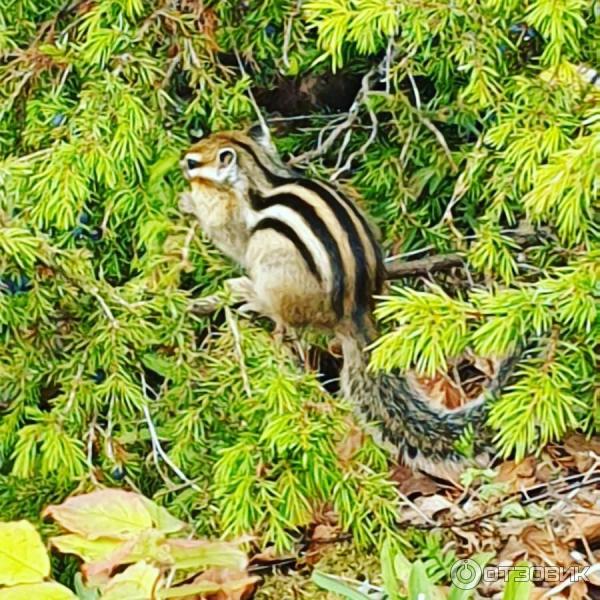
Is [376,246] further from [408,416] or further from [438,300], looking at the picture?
[438,300]

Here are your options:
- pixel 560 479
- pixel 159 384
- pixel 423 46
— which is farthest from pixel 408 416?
pixel 423 46

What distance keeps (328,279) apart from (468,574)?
649mm

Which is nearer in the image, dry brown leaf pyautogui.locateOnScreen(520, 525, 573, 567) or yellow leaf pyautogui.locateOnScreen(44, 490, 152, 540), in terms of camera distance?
yellow leaf pyautogui.locateOnScreen(44, 490, 152, 540)

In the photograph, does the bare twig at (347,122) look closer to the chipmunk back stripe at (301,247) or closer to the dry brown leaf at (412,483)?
the chipmunk back stripe at (301,247)

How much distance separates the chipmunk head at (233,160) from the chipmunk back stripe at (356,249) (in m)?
0.14

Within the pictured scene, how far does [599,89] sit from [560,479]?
0.66 meters

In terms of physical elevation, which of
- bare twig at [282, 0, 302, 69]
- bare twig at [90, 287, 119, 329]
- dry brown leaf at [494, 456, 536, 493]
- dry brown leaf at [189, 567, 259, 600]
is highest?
bare twig at [282, 0, 302, 69]

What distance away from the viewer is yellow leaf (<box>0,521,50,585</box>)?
5.01 feet

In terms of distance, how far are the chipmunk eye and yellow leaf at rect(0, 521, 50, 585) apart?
0.91m

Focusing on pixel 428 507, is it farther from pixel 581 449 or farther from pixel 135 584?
pixel 135 584

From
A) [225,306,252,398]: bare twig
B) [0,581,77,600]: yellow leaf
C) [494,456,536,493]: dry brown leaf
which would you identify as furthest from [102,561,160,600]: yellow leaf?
[494,456,536,493]: dry brown leaf

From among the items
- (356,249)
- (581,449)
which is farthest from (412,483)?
(356,249)

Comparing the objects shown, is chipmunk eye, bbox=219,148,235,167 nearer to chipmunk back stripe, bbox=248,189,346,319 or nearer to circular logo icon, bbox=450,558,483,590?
chipmunk back stripe, bbox=248,189,346,319

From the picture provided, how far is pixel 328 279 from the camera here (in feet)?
7.25
